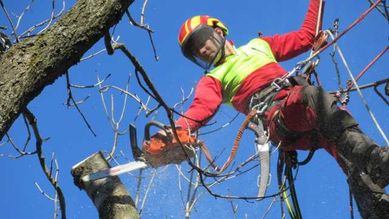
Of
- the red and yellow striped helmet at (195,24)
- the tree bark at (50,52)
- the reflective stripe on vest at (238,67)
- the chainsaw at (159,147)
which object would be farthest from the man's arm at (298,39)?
the tree bark at (50,52)

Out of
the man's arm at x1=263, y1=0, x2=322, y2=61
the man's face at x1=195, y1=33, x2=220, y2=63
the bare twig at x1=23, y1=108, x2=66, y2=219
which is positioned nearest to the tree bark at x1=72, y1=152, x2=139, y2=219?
the bare twig at x1=23, y1=108, x2=66, y2=219

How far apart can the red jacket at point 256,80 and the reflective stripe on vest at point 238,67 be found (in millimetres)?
46

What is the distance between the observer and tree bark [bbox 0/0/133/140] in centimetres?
186

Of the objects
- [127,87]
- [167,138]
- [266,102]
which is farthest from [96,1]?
[127,87]

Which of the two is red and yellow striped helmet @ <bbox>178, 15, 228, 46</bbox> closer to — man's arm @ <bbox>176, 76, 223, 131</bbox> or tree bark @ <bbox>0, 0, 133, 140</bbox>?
man's arm @ <bbox>176, 76, 223, 131</bbox>

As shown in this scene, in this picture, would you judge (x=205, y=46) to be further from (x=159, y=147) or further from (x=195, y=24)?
(x=159, y=147)

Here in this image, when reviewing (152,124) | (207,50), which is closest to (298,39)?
(207,50)

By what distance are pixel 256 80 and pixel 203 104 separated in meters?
0.44

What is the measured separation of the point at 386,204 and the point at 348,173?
0.39 meters

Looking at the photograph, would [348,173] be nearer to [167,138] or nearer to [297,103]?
[297,103]

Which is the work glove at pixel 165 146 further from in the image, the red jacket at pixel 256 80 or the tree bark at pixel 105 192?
the tree bark at pixel 105 192

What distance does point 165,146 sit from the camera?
11.4 feet

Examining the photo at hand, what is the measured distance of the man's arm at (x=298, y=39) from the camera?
4.34 meters

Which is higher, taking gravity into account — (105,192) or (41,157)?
A: (41,157)
